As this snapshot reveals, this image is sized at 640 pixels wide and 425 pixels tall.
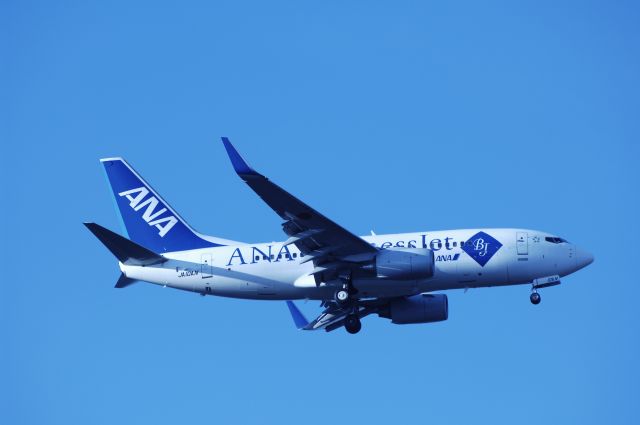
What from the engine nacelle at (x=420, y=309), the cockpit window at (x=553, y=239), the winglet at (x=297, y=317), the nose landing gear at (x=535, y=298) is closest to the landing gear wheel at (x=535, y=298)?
the nose landing gear at (x=535, y=298)

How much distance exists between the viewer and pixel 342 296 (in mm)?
52688

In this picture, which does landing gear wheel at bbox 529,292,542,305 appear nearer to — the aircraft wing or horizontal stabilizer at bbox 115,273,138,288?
the aircraft wing

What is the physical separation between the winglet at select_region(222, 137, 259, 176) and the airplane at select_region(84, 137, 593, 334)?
4.16m

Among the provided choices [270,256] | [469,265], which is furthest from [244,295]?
[469,265]

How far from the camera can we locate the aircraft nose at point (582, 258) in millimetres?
53906

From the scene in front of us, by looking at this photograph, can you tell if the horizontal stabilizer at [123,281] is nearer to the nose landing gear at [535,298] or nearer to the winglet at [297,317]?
the winglet at [297,317]

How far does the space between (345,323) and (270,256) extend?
5433mm

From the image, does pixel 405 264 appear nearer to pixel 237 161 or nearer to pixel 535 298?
pixel 535 298

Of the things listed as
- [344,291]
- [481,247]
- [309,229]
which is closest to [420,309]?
[344,291]

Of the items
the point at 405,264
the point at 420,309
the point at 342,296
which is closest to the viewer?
the point at 405,264

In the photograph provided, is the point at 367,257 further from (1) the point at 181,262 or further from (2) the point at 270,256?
(1) the point at 181,262

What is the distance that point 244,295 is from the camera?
54938mm

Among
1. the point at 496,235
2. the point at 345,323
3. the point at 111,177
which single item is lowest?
the point at 345,323

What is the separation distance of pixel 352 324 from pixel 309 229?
785 centimetres
